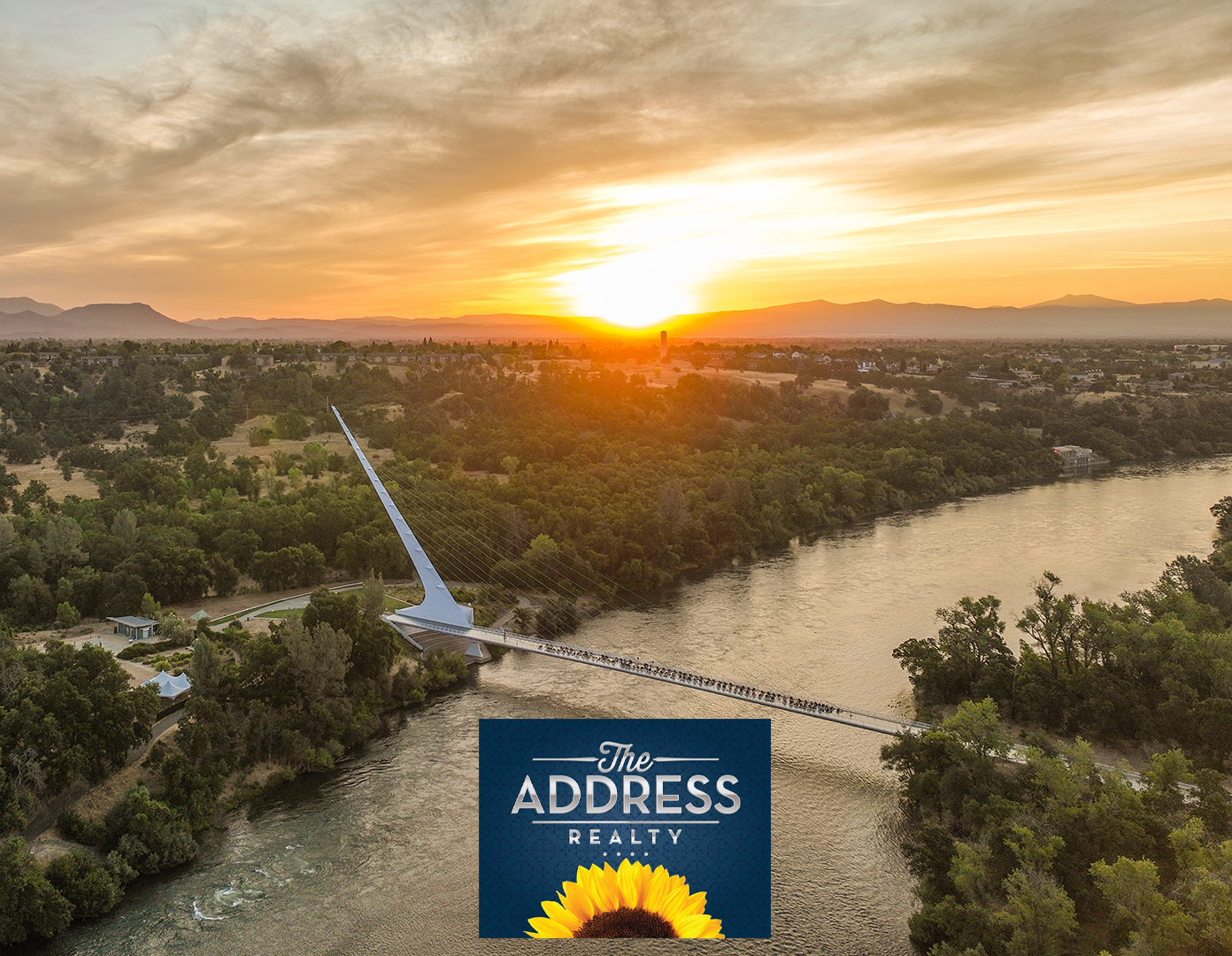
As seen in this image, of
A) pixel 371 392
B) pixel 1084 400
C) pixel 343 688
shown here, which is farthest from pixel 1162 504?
pixel 371 392

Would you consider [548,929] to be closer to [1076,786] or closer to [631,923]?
[631,923]

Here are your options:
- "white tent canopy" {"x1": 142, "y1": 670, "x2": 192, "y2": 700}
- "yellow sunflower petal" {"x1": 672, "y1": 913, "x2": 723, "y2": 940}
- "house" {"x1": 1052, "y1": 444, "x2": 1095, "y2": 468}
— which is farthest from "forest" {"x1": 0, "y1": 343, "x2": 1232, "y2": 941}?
"yellow sunflower petal" {"x1": 672, "y1": 913, "x2": 723, "y2": 940}

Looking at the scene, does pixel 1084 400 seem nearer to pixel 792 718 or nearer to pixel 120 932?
pixel 792 718

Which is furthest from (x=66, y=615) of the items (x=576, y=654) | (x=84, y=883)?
(x=576, y=654)

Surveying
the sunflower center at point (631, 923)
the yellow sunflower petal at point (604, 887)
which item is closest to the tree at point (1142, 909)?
the sunflower center at point (631, 923)

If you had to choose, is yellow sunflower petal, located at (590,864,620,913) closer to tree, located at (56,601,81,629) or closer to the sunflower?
the sunflower

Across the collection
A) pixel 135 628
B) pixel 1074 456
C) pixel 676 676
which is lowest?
pixel 676 676
